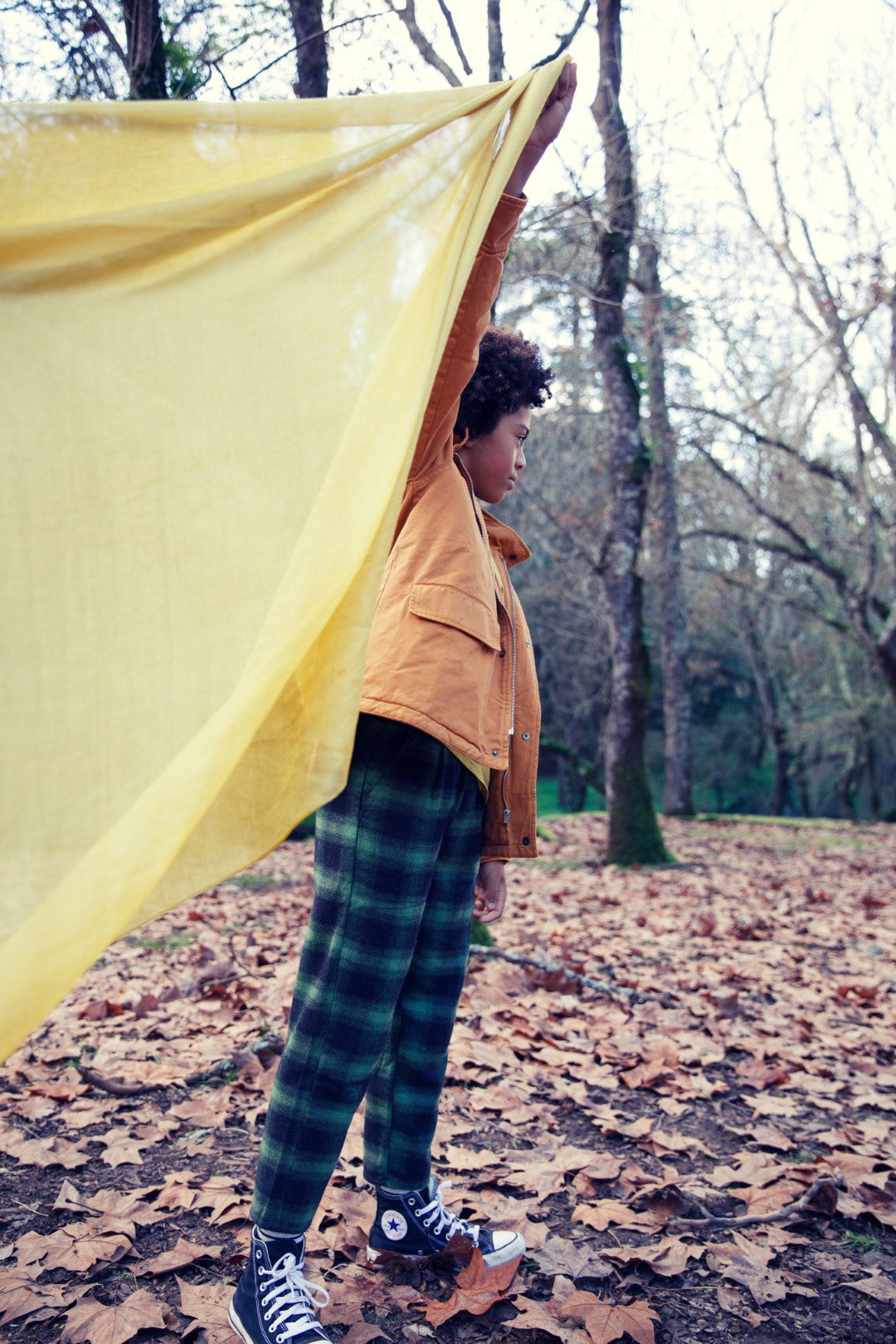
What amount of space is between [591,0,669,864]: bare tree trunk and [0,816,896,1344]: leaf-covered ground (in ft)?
13.8

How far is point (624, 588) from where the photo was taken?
9.57 meters

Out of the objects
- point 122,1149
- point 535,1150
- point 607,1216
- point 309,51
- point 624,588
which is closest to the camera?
point 607,1216

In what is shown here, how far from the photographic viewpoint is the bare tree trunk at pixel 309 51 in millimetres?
4977

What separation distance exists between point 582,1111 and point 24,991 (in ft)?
7.80

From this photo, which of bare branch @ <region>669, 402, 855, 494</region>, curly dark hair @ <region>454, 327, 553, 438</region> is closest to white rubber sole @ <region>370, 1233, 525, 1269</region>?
curly dark hair @ <region>454, 327, 553, 438</region>

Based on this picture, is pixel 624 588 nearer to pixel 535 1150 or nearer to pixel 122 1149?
pixel 535 1150

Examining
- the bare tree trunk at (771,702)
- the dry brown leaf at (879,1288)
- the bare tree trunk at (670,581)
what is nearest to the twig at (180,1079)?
the dry brown leaf at (879,1288)

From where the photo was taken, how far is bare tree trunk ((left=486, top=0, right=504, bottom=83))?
6082 millimetres

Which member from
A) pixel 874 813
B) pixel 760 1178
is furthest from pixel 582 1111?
pixel 874 813

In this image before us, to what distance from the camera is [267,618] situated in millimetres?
1621

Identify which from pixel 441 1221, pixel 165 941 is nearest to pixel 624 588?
pixel 165 941

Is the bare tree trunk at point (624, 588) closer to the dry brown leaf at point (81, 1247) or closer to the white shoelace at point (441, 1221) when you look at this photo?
the white shoelace at point (441, 1221)

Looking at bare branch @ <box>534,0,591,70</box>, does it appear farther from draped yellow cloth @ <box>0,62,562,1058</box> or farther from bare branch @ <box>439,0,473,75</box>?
draped yellow cloth @ <box>0,62,562,1058</box>

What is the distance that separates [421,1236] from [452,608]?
1.52m
